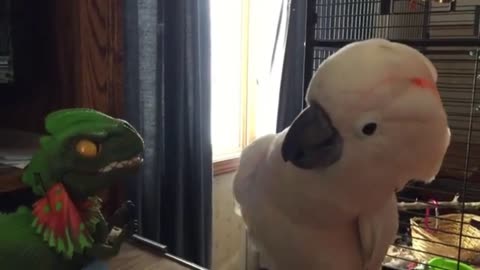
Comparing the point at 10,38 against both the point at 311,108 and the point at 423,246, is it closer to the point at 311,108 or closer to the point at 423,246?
the point at 311,108

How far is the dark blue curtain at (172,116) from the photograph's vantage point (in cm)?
121

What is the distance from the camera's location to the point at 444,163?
1.34m

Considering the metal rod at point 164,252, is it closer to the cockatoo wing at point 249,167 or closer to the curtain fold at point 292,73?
the cockatoo wing at point 249,167

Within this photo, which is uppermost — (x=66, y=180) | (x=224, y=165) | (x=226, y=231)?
(x=66, y=180)

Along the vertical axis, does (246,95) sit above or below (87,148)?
below

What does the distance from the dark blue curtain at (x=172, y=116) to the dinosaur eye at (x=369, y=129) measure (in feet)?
2.52

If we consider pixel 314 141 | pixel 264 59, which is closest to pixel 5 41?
pixel 314 141

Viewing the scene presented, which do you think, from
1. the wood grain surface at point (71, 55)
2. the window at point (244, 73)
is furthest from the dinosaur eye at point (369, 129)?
the window at point (244, 73)

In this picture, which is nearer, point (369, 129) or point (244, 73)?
point (369, 129)

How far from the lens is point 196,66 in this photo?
1346 millimetres

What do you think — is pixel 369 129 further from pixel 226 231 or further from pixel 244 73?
pixel 244 73

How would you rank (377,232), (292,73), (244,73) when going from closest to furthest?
1. (377,232)
2. (292,73)
3. (244,73)

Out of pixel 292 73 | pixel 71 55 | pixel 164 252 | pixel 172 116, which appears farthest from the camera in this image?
pixel 292 73

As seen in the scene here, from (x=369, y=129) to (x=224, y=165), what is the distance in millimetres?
1292
